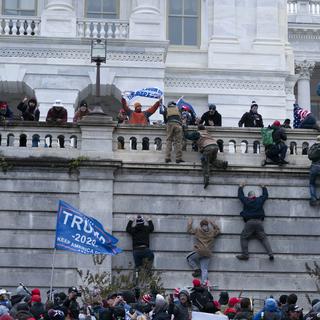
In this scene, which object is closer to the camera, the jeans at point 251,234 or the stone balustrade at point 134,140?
the jeans at point 251,234

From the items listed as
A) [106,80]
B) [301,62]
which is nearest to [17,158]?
[106,80]

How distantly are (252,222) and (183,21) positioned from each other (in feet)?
53.6

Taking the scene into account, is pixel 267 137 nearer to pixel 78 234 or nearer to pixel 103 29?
pixel 78 234

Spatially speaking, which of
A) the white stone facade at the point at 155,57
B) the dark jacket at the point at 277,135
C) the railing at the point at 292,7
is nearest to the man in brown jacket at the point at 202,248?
the dark jacket at the point at 277,135

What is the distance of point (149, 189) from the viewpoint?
35875 mm

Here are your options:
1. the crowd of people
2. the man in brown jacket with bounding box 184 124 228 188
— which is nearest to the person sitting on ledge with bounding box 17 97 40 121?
the man in brown jacket with bounding box 184 124 228 188

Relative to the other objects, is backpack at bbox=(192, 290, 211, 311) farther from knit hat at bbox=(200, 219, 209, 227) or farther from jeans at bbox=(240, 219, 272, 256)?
jeans at bbox=(240, 219, 272, 256)

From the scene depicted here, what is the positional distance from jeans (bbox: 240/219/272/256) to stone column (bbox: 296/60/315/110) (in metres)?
32.4

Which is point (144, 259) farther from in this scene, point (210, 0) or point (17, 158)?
point (210, 0)

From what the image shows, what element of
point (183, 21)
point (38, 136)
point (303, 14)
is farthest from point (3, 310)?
point (303, 14)

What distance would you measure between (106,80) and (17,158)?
40.6 feet

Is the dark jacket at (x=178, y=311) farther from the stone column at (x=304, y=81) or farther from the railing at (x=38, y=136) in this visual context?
the stone column at (x=304, y=81)

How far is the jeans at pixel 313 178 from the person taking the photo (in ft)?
117

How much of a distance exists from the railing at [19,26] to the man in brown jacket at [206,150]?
13.3 metres
